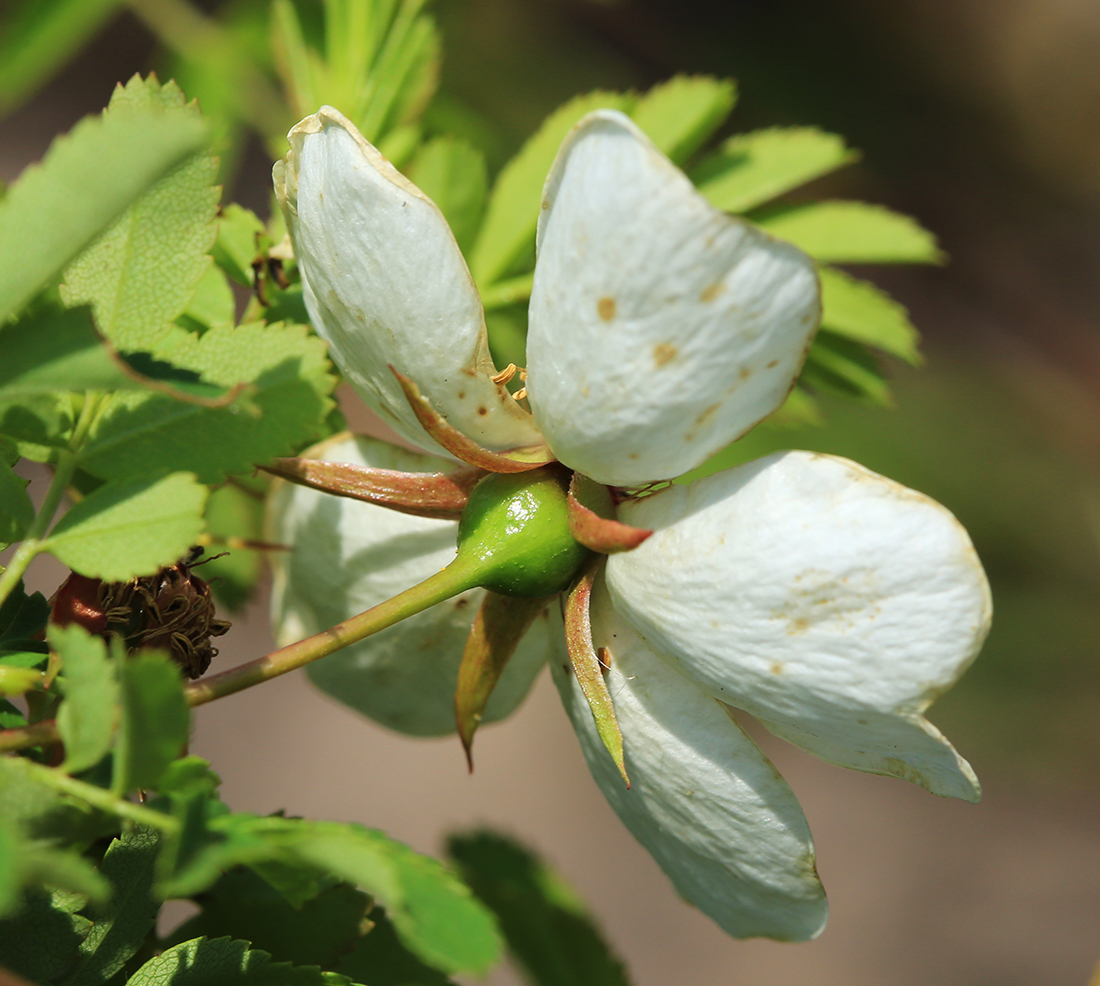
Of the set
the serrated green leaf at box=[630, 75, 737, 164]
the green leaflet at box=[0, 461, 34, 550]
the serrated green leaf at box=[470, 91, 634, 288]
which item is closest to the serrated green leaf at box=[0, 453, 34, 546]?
the green leaflet at box=[0, 461, 34, 550]

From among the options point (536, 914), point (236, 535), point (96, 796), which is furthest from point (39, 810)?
point (536, 914)

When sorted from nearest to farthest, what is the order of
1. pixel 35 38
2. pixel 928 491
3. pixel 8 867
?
pixel 8 867 < pixel 35 38 < pixel 928 491

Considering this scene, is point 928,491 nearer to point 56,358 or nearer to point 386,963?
point 386,963

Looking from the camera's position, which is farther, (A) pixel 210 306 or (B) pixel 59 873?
(A) pixel 210 306

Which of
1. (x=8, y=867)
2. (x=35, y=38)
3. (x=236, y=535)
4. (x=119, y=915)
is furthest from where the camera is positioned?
(x=35, y=38)

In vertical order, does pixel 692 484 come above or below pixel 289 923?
above

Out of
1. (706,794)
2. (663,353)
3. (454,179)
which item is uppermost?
(454,179)

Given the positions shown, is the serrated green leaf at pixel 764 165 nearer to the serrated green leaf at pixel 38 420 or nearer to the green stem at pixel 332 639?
the green stem at pixel 332 639

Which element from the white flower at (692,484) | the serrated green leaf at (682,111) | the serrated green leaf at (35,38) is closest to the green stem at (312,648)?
the white flower at (692,484)
